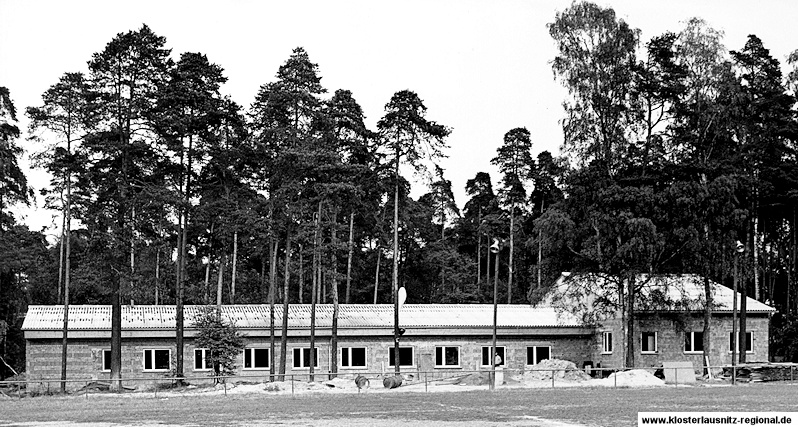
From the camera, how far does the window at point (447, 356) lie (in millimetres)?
52844

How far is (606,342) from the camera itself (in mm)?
55219

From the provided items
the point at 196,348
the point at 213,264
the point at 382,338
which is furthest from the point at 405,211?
the point at 213,264

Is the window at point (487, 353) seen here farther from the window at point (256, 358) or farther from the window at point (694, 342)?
the window at point (256, 358)

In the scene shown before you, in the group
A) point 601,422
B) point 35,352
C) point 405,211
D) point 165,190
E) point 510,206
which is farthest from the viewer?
point 510,206

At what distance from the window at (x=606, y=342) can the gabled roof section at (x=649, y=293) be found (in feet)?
5.58

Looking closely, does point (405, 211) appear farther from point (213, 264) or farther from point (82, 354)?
point (213, 264)

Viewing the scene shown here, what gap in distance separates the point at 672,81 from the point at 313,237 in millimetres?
18264

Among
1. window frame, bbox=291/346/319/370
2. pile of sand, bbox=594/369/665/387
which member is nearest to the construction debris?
pile of sand, bbox=594/369/665/387

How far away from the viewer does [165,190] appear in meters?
44.2

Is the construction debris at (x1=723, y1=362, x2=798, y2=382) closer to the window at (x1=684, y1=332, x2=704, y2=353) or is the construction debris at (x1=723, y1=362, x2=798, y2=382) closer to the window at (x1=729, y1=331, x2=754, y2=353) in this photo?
the window at (x1=684, y1=332, x2=704, y2=353)

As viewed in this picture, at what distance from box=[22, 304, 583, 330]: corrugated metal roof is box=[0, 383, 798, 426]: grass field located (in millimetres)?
10539

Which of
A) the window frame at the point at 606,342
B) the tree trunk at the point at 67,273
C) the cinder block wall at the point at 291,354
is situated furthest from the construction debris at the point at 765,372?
the tree trunk at the point at 67,273

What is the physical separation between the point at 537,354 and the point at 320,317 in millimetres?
10787

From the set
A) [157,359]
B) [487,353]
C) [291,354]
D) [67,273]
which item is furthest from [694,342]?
[67,273]
